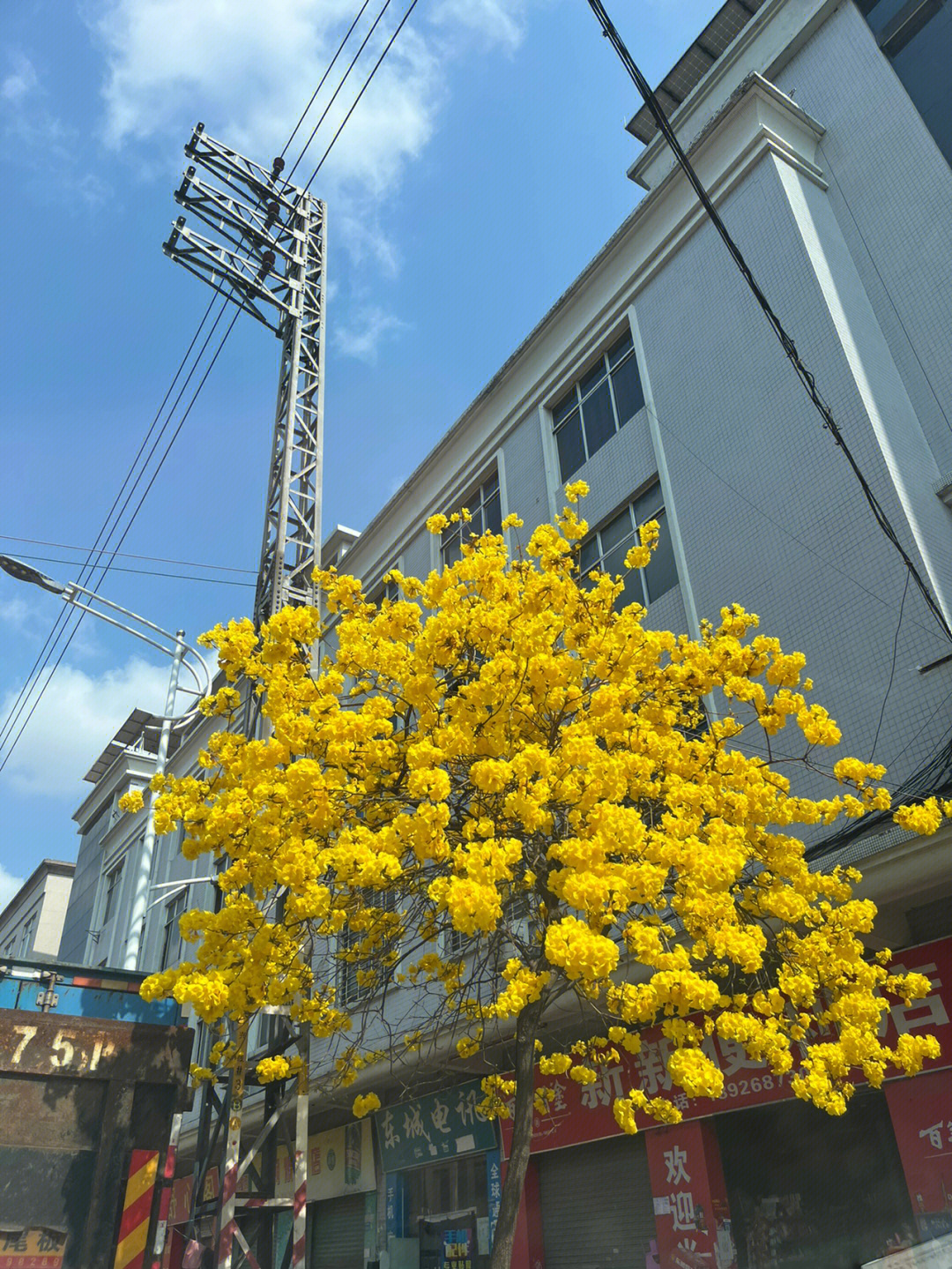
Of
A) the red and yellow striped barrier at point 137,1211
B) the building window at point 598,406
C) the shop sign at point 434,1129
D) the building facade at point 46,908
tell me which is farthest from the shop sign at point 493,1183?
the building facade at point 46,908

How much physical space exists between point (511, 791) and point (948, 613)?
4.43 m

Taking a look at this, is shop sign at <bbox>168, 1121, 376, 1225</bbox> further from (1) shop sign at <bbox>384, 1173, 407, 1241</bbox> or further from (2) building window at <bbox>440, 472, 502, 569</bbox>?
(2) building window at <bbox>440, 472, 502, 569</bbox>

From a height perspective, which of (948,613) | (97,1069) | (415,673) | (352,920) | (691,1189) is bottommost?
(691,1189)

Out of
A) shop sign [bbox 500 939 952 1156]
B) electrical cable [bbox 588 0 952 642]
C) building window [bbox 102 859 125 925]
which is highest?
building window [bbox 102 859 125 925]

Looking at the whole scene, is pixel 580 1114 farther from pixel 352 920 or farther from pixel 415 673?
pixel 415 673

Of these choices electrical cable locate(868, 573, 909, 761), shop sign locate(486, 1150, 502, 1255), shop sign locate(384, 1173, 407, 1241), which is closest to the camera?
electrical cable locate(868, 573, 909, 761)

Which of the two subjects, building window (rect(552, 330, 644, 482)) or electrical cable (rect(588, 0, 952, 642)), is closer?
electrical cable (rect(588, 0, 952, 642))

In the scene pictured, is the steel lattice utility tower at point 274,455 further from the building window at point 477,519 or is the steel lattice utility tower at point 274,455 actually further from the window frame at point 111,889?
the window frame at point 111,889

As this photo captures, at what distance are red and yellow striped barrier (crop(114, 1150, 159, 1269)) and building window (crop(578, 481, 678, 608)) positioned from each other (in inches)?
292

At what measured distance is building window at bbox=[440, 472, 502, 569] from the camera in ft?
49.7

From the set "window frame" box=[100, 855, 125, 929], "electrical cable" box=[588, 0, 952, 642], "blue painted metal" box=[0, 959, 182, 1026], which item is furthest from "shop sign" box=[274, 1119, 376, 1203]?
"window frame" box=[100, 855, 125, 929]

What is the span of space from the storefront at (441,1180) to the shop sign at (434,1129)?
0.03ft

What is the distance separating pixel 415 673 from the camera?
6.93m

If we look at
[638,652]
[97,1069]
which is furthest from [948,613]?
[97,1069]
